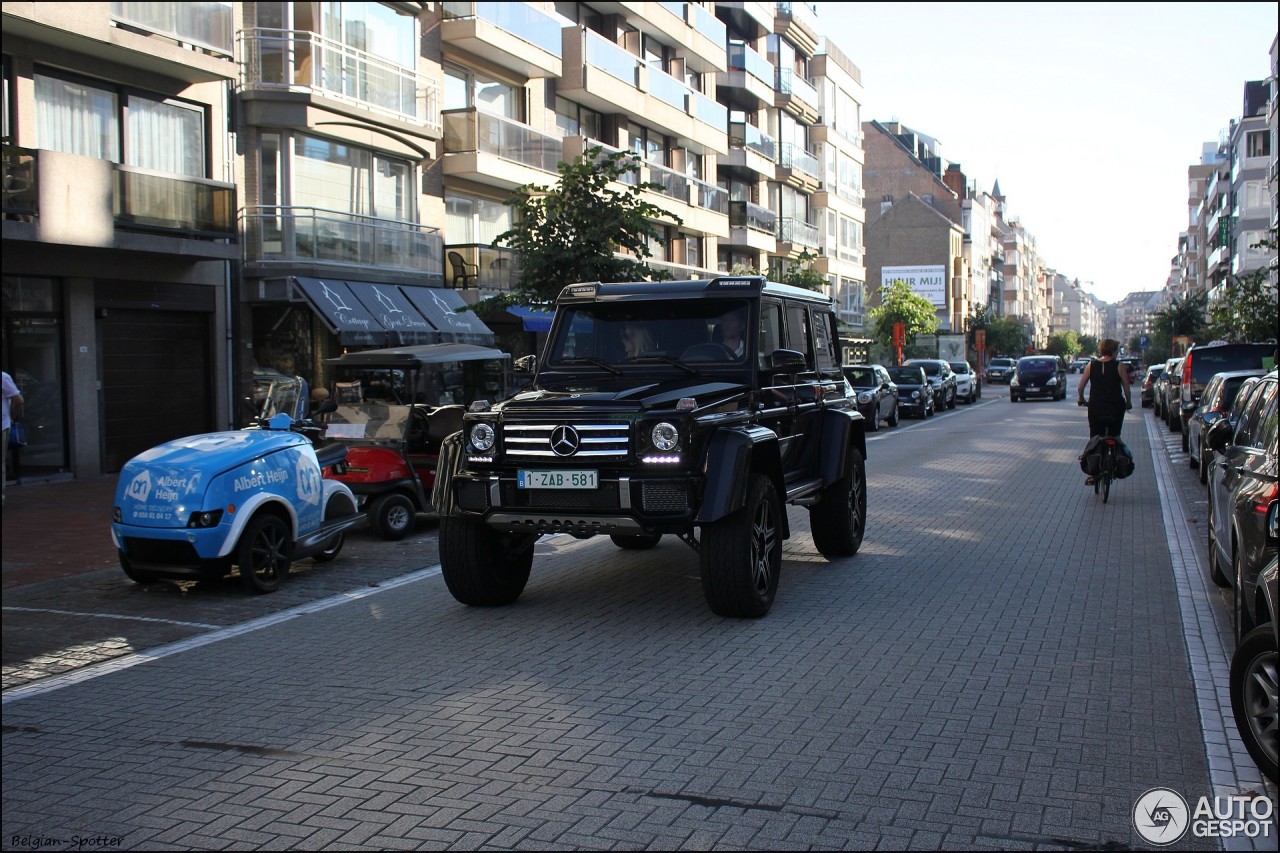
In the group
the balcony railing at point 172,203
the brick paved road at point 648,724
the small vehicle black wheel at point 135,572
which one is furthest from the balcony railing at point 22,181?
the brick paved road at point 648,724

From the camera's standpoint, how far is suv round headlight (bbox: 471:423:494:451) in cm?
753

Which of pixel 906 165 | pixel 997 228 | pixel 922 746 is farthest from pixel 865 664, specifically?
pixel 997 228

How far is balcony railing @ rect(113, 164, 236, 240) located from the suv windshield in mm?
12115

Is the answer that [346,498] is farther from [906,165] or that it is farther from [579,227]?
[906,165]

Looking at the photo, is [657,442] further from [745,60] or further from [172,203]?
[745,60]

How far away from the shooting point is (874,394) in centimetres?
2734

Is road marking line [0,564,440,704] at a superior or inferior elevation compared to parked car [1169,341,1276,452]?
inferior

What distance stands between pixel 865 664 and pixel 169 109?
17848 millimetres

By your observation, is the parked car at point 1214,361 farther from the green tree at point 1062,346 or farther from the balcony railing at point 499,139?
the green tree at point 1062,346

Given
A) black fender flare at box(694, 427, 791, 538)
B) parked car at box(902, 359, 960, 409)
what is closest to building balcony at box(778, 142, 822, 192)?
parked car at box(902, 359, 960, 409)

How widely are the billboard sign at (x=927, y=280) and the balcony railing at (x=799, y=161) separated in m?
35.0

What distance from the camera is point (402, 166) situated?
26312 mm

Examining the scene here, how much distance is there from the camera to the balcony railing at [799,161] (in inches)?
2029

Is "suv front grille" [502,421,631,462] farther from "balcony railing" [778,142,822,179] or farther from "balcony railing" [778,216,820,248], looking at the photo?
"balcony railing" [778,142,822,179]
